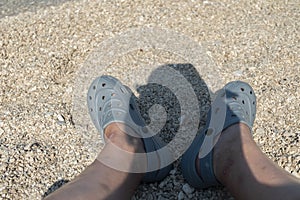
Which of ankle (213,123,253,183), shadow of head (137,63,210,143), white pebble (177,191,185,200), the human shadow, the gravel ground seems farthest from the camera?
the human shadow

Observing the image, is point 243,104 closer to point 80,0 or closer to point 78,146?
point 78,146

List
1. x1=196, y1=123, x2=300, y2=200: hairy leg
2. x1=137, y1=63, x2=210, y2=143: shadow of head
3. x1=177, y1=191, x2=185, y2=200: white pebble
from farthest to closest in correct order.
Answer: x1=137, y1=63, x2=210, y2=143: shadow of head, x1=177, y1=191, x2=185, y2=200: white pebble, x1=196, y1=123, x2=300, y2=200: hairy leg

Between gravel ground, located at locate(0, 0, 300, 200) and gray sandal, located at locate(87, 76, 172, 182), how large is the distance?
9 centimetres

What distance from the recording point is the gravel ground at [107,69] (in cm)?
224

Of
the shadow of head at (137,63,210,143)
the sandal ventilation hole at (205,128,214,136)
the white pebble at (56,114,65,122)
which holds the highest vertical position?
the sandal ventilation hole at (205,128,214,136)

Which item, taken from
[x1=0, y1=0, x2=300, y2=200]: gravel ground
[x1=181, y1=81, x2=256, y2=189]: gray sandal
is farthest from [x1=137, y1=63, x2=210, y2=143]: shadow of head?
[x1=181, y1=81, x2=256, y2=189]: gray sandal

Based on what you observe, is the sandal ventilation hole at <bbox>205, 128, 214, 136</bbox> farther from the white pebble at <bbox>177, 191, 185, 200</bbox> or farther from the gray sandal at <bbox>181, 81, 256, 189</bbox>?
the white pebble at <bbox>177, 191, 185, 200</bbox>

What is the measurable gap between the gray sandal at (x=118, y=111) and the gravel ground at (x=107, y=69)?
0.09 meters

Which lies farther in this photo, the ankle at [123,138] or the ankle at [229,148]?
the ankle at [123,138]

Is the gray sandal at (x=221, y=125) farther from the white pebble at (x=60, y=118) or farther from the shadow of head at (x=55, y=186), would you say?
the white pebble at (x=60, y=118)

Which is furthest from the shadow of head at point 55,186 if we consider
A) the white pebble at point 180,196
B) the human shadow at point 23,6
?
the human shadow at point 23,6

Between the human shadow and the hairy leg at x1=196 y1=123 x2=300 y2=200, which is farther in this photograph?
the human shadow

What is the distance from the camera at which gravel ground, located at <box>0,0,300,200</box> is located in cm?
224

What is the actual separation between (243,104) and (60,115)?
0.95 m
